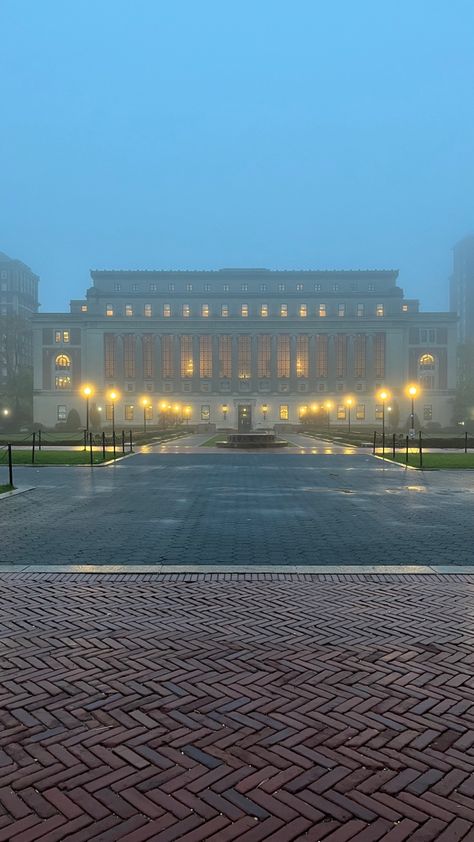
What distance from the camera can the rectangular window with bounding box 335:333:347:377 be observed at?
98.5 meters

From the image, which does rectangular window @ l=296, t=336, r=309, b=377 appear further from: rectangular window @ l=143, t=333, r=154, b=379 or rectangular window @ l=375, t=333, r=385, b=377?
rectangular window @ l=143, t=333, r=154, b=379

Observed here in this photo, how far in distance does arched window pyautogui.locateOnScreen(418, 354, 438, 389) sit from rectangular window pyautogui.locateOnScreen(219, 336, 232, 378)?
103 ft

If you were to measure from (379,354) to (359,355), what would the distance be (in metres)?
3.27

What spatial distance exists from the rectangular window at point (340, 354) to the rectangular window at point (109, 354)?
123 ft

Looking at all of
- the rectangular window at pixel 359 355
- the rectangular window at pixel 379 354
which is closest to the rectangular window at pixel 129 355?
the rectangular window at pixel 359 355

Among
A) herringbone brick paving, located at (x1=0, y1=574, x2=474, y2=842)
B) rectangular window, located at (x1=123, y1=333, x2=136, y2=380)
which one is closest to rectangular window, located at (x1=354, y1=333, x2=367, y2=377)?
rectangular window, located at (x1=123, y1=333, x2=136, y2=380)

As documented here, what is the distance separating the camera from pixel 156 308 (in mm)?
101000

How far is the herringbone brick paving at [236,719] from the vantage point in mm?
2994

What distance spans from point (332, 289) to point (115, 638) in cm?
10156

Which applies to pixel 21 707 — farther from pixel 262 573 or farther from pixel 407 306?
pixel 407 306

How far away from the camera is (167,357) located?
3917 inches

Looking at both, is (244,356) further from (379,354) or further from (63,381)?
(63,381)

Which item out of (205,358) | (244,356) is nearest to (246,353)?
(244,356)

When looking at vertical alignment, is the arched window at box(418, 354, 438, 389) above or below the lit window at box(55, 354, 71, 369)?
below
